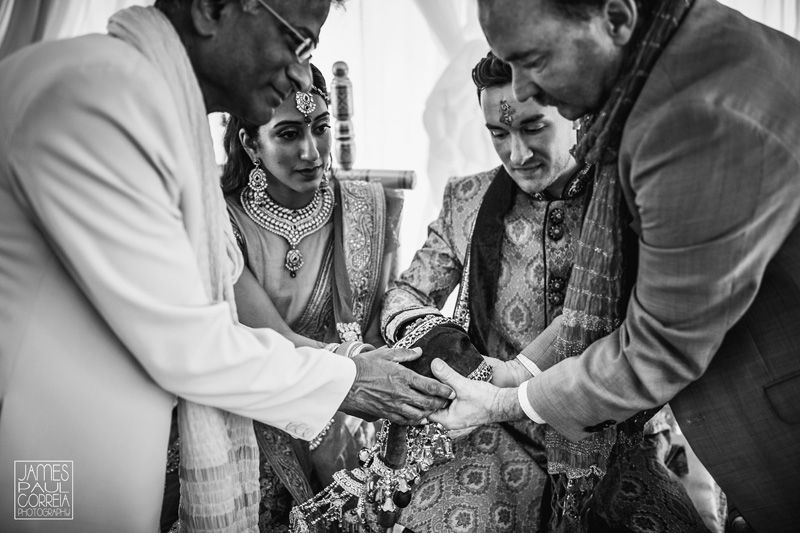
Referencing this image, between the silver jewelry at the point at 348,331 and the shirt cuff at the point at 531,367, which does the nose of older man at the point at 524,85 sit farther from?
the silver jewelry at the point at 348,331

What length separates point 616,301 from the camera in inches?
78.6

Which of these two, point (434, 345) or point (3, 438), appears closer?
point (3, 438)

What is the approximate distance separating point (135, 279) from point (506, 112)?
1.42 meters

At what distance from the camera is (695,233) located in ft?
5.16

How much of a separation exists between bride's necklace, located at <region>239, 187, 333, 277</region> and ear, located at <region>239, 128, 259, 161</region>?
133 millimetres

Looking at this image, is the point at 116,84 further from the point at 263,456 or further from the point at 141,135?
the point at 263,456

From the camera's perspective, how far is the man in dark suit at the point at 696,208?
1.53 m

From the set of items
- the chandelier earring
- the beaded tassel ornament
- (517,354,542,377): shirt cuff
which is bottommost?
the beaded tassel ornament

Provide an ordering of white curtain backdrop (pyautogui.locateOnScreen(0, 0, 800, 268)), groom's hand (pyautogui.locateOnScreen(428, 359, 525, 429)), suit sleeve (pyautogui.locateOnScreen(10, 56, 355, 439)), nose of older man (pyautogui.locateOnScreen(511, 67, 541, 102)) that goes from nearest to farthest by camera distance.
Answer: suit sleeve (pyautogui.locateOnScreen(10, 56, 355, 439))
nose of older man (pyautogui.locateOnScreen(511, 67, 541, 102))
groom's hand (pyautogui.locateOnScreen(428, 359, 525, 429))
white curtain backdrop (pyautogui.locateOnScreen(0, 0, 800, 268))

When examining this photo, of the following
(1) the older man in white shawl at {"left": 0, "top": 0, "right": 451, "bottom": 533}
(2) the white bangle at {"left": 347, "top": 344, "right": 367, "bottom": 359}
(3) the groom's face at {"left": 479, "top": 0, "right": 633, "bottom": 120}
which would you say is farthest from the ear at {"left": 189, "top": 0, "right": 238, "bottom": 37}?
(2) the white bangle at {"left": 347, "top": 344, "right": 367, "bottom": 359}

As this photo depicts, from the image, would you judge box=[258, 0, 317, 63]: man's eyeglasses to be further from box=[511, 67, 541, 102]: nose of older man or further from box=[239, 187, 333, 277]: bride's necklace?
box=[239, 187, 333, 277]: bride's necklace

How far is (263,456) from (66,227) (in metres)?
1.41

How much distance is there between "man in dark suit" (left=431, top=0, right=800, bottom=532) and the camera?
5.01 feet

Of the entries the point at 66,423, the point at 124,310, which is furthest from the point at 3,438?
the point at 124,310
